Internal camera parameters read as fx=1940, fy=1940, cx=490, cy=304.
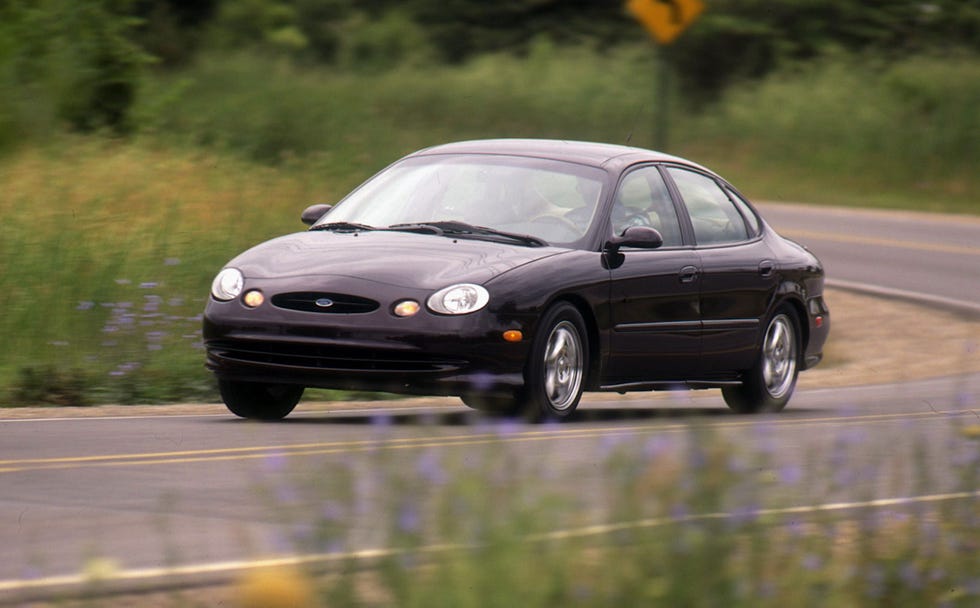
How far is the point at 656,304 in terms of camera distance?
10.9 m

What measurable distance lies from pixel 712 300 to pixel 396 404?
6.47 feet

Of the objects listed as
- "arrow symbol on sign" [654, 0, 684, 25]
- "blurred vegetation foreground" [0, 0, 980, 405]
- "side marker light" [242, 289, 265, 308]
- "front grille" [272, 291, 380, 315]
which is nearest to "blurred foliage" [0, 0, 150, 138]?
"blurred vegetation foreground" [0, 0, 980, 405]

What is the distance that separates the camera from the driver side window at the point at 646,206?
11.0m

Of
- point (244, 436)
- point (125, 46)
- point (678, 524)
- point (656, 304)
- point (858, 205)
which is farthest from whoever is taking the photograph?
point (858, 205)

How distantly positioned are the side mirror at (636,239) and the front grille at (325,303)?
164 cm

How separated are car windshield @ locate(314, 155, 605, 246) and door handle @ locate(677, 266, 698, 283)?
74cm

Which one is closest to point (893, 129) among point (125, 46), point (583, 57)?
point (583, 57)

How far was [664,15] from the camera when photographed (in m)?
22.1

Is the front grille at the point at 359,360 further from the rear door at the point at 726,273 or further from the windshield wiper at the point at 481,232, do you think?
the rear door at the point at 726,273

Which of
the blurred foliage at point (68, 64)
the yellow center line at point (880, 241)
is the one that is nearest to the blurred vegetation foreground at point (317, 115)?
the blurred foliage at point (68, 64)

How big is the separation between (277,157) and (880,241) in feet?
29.5

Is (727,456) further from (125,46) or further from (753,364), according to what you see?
(125,46)

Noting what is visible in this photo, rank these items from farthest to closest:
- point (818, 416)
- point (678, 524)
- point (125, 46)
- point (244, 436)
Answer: point (125, 46)
point (818, 416)
point (244, 436)
point (678, 524)

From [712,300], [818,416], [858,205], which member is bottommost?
[858,205]
